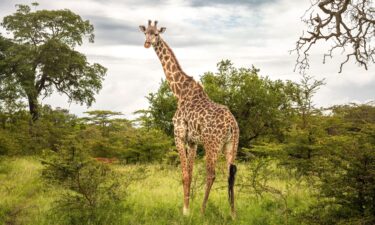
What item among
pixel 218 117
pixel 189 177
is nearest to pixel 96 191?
pixel 189 177

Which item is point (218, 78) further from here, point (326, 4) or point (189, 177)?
point (189, 177)

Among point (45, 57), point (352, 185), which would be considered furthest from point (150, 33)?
point (45, 57)

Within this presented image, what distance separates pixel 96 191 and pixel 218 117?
272cm

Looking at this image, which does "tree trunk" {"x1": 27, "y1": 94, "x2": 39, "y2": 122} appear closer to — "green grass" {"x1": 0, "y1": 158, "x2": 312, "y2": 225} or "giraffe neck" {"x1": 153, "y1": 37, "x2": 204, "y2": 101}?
"green grass" {"x1": 0, "y1": 158, "x2": 312, "y2": 225}

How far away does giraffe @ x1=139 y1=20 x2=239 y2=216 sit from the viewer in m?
8.84

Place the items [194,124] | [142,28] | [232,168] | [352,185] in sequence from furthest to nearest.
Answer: [142,28]
[194,124]
[232,168]
[352,185]

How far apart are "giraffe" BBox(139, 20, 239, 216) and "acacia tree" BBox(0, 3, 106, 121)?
84.6ft

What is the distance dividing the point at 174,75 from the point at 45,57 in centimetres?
2723

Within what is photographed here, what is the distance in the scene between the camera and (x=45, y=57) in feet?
116

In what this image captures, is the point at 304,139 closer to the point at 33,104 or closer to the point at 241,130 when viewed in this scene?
the point at 241,130

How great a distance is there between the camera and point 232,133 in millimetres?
8922

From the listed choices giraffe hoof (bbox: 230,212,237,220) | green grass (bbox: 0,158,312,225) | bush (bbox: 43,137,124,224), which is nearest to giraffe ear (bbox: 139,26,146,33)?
bush (bbox: 43,137,124,224)

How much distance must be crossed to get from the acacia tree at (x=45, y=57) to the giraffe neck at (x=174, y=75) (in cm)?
2560

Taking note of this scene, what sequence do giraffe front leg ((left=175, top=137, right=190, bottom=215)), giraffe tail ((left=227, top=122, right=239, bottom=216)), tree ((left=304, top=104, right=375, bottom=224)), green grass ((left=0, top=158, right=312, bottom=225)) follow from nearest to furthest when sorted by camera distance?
1. tree ((left=304, top=104, right=375, bottom=224))
2. giraffe tail ((left=227, top=122, right=239, bottom=216))
3. green grass ((left=0, top=158, right=312, bottom=225))
4. giraffe front leg ((left=175, top=137, right=190, bottom=215))
